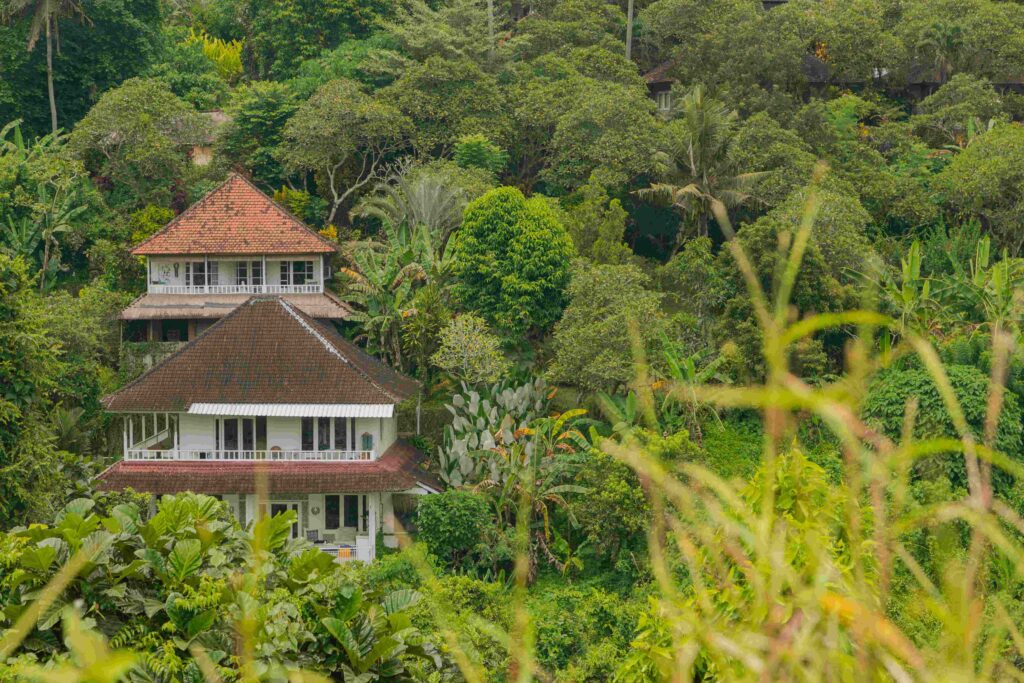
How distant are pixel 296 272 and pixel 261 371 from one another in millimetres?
4997

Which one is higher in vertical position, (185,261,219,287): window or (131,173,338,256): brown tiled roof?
(131,173,338,256): brown tiled roof

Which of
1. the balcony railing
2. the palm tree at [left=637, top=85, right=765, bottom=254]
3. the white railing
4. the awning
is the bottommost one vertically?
the white railing

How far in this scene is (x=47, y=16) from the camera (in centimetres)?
2998

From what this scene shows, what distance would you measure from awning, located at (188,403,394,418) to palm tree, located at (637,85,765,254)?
29.9 feet

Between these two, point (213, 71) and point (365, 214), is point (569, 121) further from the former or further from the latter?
point (213, 71)

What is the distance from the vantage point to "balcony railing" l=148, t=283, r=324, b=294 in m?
25.0

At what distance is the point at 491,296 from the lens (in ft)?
75.4

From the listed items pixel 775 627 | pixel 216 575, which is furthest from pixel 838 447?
pixel 775 627

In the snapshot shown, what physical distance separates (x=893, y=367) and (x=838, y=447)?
5.41 feet

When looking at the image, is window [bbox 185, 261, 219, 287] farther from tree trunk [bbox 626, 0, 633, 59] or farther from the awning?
tree trunk [bbox 626, 0, 633, 59]

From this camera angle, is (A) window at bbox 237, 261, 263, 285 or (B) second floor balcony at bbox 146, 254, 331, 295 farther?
(A) window at bbox 237, 261, 263, 285

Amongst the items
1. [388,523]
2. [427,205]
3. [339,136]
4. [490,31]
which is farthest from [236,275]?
[490,31]

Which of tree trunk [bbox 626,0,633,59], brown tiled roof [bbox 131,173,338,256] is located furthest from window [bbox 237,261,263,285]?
tree trunk [bbox 626,0,633,59]

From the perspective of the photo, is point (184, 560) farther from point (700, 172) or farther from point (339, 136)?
point (339, 136)
